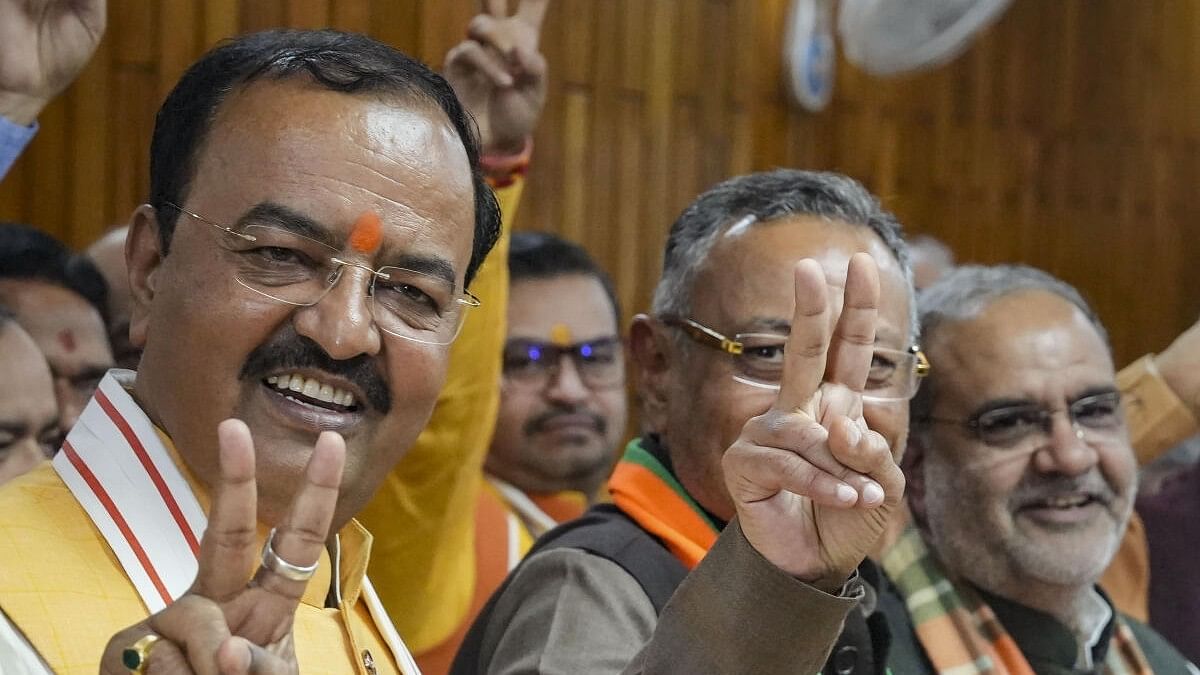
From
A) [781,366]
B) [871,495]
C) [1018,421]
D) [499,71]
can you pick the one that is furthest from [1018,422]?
[871,495]

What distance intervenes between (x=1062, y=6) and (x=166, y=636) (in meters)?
5.35

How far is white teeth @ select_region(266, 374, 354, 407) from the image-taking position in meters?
1.45

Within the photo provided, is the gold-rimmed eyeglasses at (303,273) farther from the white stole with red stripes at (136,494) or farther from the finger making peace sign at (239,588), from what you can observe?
the finger making peace sign at (239,588)

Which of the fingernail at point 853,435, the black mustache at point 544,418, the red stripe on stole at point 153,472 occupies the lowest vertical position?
the black mustache at point 544,418

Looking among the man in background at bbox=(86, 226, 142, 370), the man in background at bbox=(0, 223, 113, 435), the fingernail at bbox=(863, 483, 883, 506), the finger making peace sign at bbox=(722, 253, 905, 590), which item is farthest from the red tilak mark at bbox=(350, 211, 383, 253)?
the man in background at bbox=(86, 226, 142, 370)

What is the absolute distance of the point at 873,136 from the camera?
5340 millimetres

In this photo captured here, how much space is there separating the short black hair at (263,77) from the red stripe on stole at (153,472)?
0.58 feet

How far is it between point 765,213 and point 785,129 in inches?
118

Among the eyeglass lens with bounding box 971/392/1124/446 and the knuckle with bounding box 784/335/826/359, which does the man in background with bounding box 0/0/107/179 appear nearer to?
the knuckle with bounding box 784/335/826/359

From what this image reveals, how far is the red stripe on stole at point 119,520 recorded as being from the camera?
4.49ft

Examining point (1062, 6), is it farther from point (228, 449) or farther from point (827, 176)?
point (228, 449)

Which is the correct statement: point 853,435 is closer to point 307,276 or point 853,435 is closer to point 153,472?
point 307,276

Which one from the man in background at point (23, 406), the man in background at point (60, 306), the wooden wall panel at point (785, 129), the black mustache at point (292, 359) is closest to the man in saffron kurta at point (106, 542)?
the black mustache at point (292, 359)

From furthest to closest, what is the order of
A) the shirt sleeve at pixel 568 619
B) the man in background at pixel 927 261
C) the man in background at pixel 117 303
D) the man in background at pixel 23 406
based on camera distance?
the man in background at pixel 927 261 < the man in background at pixel 117 303 < the man in background at pixel 23 406 < the shirt sleeve at pixel 568 619
